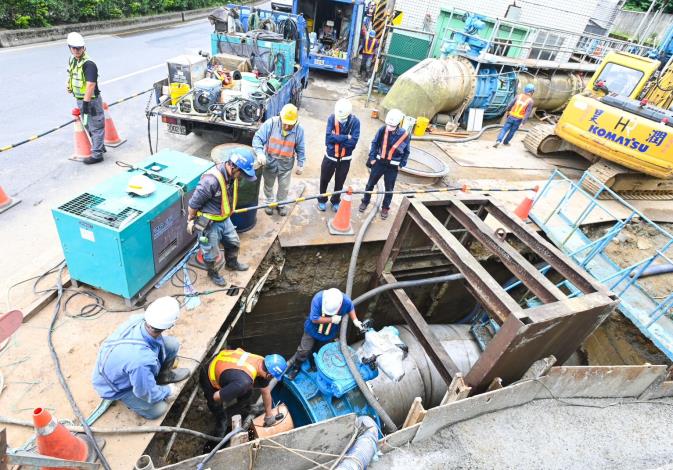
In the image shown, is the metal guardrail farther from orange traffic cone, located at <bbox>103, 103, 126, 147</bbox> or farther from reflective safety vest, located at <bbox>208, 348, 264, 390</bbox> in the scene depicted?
orange traffic cone, located at <bbox>103, 103, 126, 147</bbox>

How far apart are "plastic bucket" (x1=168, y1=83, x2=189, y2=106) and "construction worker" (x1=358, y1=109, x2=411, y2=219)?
13.8 ft

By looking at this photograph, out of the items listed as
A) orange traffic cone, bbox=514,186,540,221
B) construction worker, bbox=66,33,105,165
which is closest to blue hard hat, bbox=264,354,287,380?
orange traffic cone, bbox=514,186,540,221

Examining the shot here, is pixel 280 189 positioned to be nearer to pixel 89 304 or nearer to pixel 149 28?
pixel 89 304

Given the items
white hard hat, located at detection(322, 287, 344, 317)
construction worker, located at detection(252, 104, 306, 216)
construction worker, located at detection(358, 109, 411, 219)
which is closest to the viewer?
white hard hat, located at detection(322, 287, 344, 317)

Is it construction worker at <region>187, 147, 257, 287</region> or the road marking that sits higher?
construction worker at <region>187, 147, 257, 287</region>

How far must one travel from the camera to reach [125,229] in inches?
140

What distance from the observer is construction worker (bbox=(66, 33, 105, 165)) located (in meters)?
6.10

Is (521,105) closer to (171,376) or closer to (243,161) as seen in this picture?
(243,161)

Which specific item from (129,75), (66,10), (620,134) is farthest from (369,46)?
(66,10)

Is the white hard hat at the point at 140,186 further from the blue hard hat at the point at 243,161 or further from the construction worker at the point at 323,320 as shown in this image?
the construction worker at the point at 323,320

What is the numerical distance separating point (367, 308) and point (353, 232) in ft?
4.07

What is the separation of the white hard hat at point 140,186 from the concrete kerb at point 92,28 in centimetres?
1356

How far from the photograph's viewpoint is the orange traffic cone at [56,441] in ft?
8.02

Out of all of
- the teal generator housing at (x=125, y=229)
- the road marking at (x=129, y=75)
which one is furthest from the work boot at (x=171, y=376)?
the road marking at (x=129, y=75)
